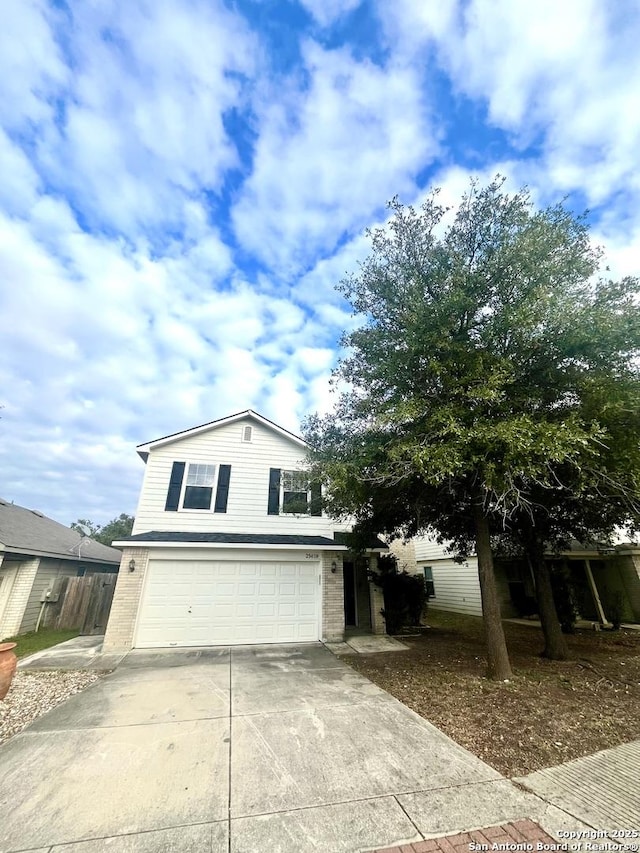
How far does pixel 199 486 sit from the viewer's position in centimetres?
A: 1183

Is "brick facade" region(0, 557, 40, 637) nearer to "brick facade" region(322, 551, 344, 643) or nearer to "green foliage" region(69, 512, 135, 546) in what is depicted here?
"brick facade" region(322, 551, 344, 643)

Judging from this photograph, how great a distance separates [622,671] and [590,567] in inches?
377

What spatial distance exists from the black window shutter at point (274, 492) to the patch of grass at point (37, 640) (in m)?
7.23

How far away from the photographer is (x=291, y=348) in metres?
13.8

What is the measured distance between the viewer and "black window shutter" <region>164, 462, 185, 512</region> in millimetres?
11344

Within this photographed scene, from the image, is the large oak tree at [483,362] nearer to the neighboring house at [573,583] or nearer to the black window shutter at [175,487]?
the black window shutter at [175,487]

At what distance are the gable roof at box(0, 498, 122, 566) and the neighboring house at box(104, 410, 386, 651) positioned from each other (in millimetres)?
4462

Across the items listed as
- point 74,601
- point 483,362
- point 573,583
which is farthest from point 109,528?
point 483,362

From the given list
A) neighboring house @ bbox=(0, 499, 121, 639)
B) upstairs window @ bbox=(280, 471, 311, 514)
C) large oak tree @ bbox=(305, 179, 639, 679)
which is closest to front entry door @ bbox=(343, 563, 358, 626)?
upstairs window @ bbox=(280, 471, 311, 514)

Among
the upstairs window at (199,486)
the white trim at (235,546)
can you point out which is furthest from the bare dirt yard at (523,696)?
the upstairs window at (199,486)

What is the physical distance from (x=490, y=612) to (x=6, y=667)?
8728mm

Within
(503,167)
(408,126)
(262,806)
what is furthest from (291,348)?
(262,806)

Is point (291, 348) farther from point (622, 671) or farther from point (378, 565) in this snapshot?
point (622, 671)

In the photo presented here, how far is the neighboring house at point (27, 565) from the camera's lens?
1150 centimetres
